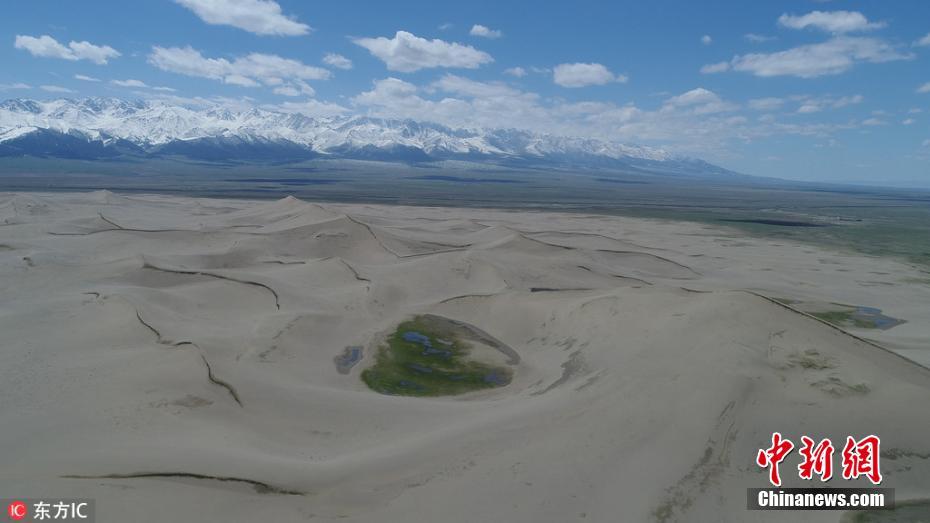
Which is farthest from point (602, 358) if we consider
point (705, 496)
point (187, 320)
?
point (187, 320)

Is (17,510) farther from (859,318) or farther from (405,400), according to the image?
(859,318)

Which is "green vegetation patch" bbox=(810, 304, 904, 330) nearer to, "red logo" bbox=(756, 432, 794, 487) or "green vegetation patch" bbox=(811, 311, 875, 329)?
"green vegetation patch" bbox=(811, 311, 875, 329)

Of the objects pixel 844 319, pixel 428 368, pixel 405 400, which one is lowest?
pixel 428 368

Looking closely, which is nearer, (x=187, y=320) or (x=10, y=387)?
(x=10, y=387)

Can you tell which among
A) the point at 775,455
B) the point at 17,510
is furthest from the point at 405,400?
the point at 775,455

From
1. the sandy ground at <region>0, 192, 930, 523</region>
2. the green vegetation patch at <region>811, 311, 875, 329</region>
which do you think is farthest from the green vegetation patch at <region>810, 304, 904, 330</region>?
the sandy ground at <region>0, 192, 930, 523</region>

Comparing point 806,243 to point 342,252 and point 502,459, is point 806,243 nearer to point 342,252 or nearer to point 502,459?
point 342,252

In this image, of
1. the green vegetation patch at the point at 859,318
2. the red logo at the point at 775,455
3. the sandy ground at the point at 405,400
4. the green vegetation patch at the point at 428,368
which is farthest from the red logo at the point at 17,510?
the green vegetation patch at the point at 859,318
